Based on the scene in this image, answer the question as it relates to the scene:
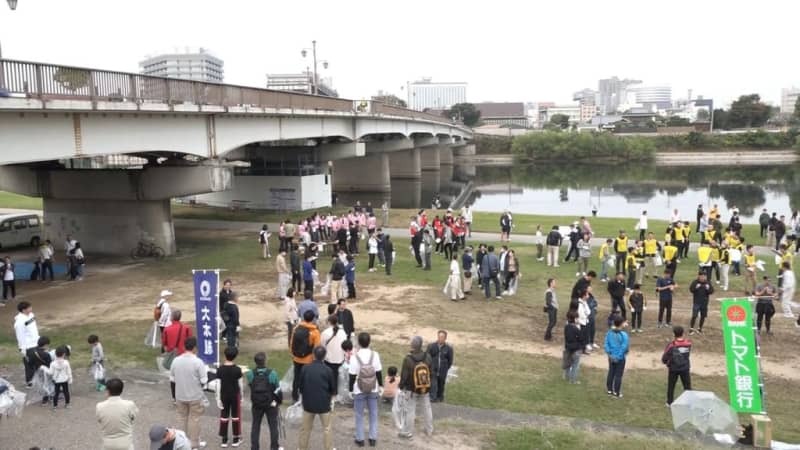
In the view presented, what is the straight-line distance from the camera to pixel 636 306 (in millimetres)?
13656

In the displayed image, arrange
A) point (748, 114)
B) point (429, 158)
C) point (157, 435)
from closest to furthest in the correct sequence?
1. point (157, 435)
2. point (429, 158)
3. point (748, 114)

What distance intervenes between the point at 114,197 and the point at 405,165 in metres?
57.4

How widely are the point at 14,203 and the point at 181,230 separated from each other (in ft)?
61.1

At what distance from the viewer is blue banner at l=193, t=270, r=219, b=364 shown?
1079 centimetres

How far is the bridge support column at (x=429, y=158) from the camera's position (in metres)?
93.2

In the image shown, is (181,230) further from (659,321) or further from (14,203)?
(659,321)

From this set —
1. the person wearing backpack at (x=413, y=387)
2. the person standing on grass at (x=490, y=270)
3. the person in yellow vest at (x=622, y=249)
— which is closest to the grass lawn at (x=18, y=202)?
the person standing on grass at (x=490, y=270)

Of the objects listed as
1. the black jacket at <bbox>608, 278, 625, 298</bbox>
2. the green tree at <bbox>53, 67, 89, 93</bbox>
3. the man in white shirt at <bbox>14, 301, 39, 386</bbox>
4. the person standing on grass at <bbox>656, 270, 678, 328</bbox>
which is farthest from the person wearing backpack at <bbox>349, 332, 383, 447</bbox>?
the green tree at <bbox>53, 67, 89, 93</bbox>

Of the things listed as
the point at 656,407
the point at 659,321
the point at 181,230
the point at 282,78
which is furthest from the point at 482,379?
the point at 282,78

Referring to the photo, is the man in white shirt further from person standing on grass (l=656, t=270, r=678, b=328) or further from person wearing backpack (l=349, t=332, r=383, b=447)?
person standing on grass (l=656, t=270, r=678, b=328)

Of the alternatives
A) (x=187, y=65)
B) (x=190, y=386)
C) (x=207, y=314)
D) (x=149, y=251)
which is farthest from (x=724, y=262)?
(x=187, y=65)

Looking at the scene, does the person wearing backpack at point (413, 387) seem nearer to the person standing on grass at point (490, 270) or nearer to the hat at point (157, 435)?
the hat at point (157, 435)

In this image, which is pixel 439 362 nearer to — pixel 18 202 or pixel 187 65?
pixel 18 202

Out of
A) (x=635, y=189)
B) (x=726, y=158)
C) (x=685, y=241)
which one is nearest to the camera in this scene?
(x=685, y=241)
